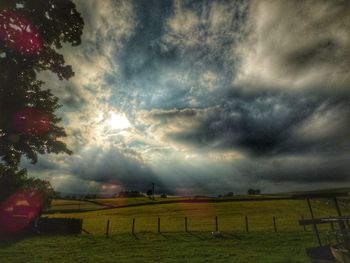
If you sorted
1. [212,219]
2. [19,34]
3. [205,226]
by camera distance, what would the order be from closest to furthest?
1. [19,34]
2. [205,226]
3. [212,219]

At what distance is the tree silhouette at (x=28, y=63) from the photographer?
1830 cm

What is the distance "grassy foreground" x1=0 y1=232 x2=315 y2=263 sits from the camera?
16812 millimetres

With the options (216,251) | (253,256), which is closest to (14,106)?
(216,251)

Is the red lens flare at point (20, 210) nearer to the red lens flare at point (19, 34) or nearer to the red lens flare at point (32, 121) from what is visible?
the red lens flare at point (32, 121)

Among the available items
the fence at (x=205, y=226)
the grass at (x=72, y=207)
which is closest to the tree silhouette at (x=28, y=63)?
the fence at (x=205, y=226)

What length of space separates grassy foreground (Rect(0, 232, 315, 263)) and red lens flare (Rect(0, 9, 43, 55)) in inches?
576

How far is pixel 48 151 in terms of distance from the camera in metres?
24.8

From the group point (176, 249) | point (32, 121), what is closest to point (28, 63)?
point (32, 121)

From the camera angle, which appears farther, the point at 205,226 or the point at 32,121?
the point at 205,226

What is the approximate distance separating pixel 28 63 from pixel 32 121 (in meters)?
4.60

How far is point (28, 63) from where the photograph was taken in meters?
20.5

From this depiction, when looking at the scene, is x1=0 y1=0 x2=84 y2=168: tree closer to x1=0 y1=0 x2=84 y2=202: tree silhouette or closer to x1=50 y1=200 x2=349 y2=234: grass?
x1=0 y1=0 x2=84 y2=202: tree silhouette

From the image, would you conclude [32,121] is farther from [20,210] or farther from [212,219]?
[212,219]

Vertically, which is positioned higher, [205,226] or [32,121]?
[32,121]
